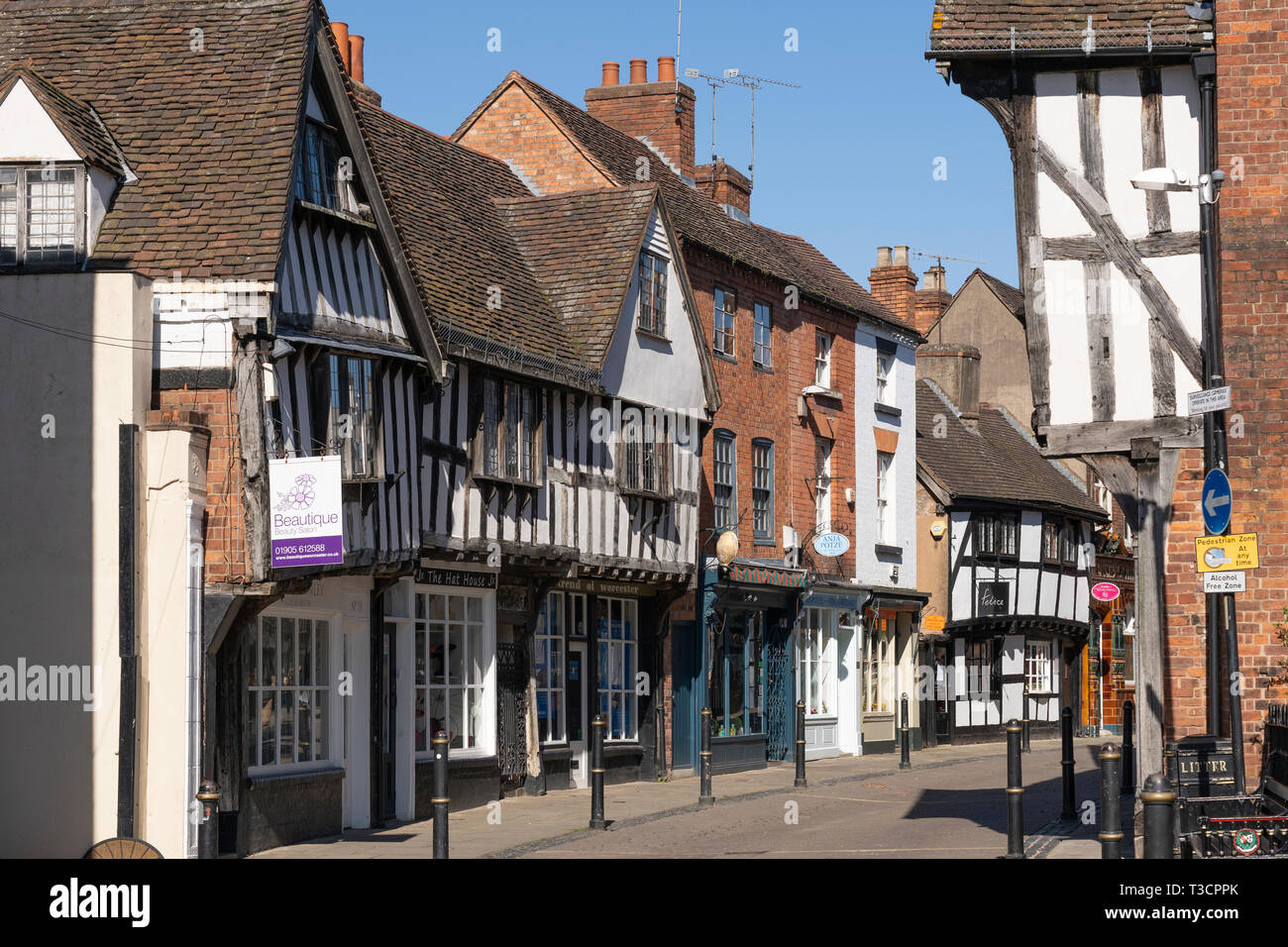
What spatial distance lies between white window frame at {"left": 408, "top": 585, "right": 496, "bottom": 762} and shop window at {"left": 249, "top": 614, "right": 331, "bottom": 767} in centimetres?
208

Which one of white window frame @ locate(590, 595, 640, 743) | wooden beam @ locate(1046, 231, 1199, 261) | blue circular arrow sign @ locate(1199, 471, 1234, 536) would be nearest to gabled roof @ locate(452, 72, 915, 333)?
white window frame @ locate(590, 595, 640, 743)

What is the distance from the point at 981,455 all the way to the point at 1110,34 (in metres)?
25.6

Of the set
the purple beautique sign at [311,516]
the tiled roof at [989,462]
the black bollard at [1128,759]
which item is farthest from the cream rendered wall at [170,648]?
the tiled roof at [989,462]

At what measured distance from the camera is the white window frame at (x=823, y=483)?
32.0 metres

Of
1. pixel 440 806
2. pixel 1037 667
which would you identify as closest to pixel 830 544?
pixel 1037 667

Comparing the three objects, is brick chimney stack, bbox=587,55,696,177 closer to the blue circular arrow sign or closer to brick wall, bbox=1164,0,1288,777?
brick wall, bbox=1164,0,1288,777

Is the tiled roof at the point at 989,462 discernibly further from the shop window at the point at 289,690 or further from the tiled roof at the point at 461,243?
the shop window at the point at 289,690

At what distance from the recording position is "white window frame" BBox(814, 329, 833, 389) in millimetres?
32219

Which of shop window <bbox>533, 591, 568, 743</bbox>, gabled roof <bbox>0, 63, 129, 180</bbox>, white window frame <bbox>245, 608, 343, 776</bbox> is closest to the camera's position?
gabled roof <bbox>0, 63, 129, 180</bbox>

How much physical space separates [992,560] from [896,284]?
6.99m

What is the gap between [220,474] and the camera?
15.3m

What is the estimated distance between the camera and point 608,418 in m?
23.9

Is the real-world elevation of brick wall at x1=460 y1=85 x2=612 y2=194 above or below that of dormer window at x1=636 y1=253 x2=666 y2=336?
above
